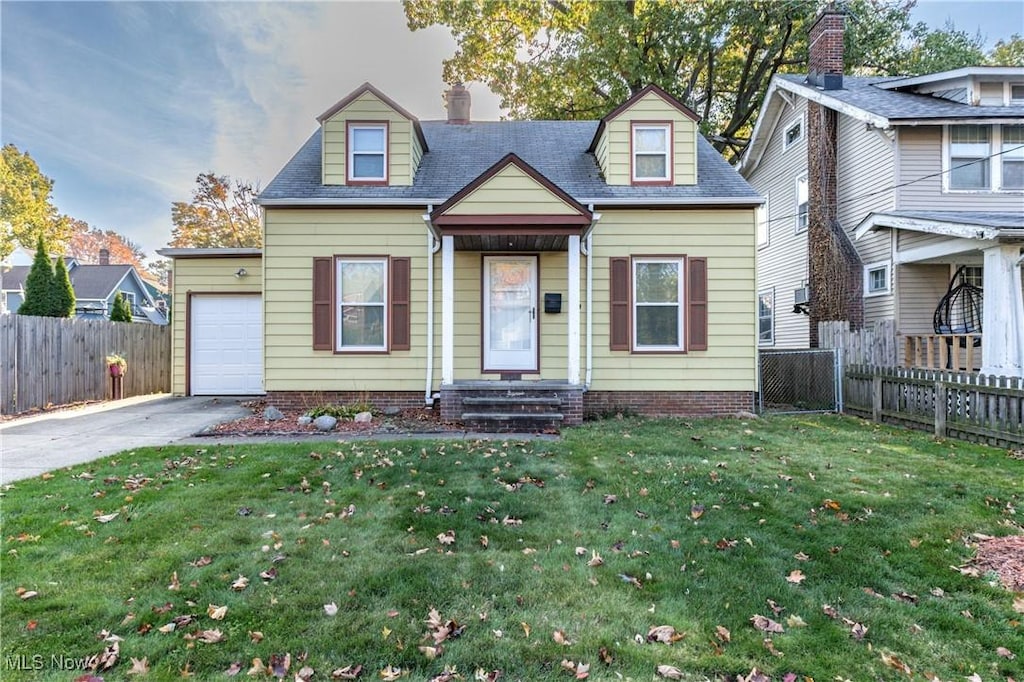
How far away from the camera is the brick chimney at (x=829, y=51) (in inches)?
535

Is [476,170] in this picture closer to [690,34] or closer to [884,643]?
[884,643]

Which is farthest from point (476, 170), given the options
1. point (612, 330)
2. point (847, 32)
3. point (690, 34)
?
point (847, 32)

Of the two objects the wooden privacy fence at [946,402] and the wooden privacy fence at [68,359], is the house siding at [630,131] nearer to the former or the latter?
the wooden privacy fence at [946,402]

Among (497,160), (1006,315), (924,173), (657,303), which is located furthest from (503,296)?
(924,173)

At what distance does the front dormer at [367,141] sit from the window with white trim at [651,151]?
13.9ft

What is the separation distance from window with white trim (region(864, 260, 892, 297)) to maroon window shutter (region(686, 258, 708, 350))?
6111 mm

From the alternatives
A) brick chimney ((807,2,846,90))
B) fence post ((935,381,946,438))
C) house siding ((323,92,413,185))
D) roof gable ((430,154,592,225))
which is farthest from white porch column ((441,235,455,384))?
brick chimney ((807,2,846,90))

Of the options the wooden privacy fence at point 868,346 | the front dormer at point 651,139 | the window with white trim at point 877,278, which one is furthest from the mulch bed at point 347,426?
the window with white trim at point 877,278

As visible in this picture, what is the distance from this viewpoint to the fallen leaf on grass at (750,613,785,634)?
266 centimetres

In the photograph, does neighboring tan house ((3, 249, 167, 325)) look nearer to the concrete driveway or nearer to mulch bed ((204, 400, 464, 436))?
the concrete driveway

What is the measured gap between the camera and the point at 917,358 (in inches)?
373

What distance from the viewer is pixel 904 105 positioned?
39.6 feet

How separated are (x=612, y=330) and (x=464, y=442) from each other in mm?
3763

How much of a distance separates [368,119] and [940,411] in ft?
34.6
